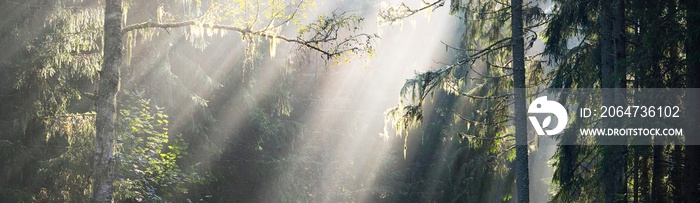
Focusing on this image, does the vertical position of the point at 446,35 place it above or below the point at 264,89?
above

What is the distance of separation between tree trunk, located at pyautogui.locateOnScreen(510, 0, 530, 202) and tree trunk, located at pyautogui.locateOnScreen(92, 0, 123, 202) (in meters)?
5.69

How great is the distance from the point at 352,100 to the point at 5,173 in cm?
1749

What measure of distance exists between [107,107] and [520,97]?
19.3ft

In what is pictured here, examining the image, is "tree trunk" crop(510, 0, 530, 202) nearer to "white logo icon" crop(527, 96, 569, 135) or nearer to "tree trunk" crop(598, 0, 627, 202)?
"white logo icon" crop(527, 96, 569, 135)

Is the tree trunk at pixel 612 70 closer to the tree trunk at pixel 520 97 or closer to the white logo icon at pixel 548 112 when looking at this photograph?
the tree trunk at pixel 520 97

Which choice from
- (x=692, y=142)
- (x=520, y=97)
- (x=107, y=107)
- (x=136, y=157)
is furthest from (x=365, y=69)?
(x=136, y=157)

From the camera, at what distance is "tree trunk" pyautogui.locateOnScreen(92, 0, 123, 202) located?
7.64 metres

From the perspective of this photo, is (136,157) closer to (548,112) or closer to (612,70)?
(548,112)

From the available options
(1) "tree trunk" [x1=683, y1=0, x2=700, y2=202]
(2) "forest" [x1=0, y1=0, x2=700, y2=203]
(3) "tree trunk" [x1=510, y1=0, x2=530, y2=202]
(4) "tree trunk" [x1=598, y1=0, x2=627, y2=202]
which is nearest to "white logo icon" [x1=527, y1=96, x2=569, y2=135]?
(2) "forest" [x1=0, y1=0, x2=700, y2=203]

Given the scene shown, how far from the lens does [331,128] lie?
981 inches

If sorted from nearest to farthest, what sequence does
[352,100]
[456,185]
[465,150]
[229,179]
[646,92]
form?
1. [646,92]
2. [465,150]
3. [456,185]
4. [229,179]
5. [352,100]

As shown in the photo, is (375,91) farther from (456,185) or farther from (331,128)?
(456,185)

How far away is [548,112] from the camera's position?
1029 centimetres

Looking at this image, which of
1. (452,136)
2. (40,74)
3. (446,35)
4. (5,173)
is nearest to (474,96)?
(40,74)
